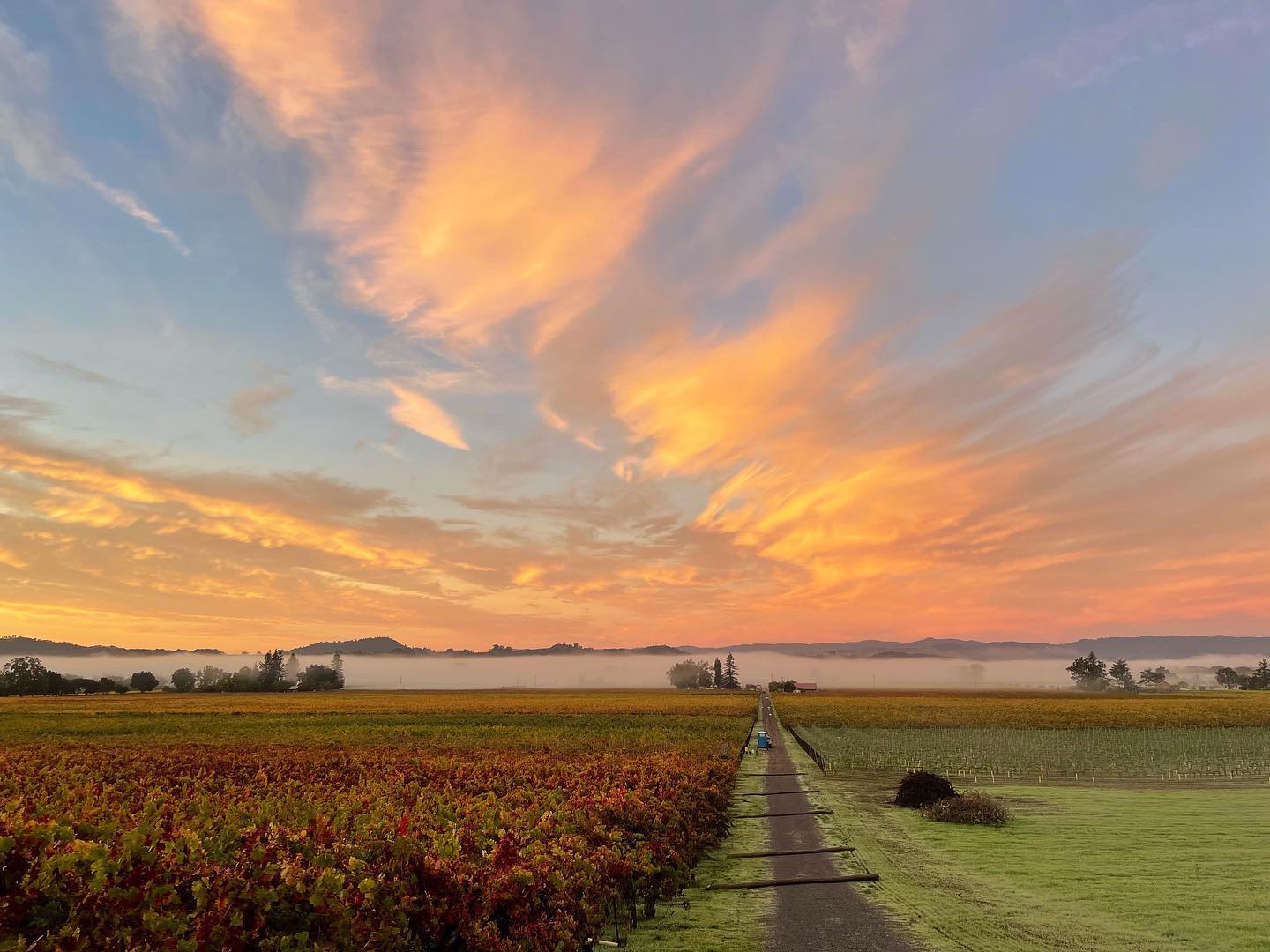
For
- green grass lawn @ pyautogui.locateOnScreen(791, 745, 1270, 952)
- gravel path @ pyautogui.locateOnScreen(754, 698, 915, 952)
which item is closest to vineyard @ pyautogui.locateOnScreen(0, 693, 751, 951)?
gravel path @ pyautogui.locateOnScreen(754, 698, 915, 952)

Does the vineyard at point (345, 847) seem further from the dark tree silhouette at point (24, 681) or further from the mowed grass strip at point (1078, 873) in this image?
the dark tree silhouette at point (24, 681)

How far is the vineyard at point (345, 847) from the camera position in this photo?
23.5 feet

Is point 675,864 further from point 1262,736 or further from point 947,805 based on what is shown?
point 1262,736

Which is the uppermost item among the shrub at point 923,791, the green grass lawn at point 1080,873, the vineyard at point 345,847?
the vineyard at point 345,847

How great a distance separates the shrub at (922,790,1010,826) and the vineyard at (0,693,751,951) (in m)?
8.24

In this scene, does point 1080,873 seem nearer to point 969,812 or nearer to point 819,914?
point 969,812

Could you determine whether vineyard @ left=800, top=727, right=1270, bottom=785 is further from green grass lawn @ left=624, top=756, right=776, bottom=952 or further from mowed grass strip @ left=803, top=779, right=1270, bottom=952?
green grass lawn @ left=624, top=756, right=776, bottom=952

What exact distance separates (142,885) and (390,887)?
8.62 feet

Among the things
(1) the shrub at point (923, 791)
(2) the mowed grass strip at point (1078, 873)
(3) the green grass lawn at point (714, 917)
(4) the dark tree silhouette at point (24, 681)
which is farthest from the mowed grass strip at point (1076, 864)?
(4) the dark tree silhouette at point (24, 681)

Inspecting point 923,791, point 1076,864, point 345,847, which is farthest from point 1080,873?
point 345,847

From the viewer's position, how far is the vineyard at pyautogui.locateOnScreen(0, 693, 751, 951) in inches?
282

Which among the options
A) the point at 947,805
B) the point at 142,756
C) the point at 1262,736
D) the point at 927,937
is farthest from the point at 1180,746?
the point at 142,756

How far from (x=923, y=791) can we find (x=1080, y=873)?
37.2 ft

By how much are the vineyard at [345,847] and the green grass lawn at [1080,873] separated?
18.6ft
